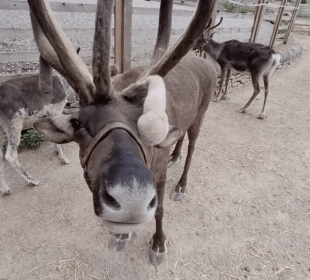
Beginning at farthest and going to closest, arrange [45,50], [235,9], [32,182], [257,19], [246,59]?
[235,9]
[257,19]
[246,59]
[32,182]
[45,50]

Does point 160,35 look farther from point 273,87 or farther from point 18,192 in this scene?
point 273,87

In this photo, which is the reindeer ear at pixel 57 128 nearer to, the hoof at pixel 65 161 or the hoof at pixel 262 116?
the hoof at pixel 65 161

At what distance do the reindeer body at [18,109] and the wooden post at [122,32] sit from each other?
5.80 ft

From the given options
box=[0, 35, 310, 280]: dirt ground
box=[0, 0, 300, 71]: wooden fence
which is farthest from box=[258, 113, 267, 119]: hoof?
box=[0, 0, 300, 71]: wooden fence

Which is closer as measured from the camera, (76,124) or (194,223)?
(76,124)

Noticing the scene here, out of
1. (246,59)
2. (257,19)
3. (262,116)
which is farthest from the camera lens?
(257,19)

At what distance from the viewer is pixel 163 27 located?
6.69 ft

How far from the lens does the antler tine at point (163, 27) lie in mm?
1940

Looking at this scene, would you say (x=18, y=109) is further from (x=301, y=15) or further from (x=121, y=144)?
(x=301, y=15)

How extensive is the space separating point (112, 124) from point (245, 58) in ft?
19.5

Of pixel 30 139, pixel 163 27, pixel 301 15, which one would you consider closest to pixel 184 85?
pixel 163 27

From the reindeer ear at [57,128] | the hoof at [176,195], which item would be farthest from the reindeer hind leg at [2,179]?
the hoof at [176,195]

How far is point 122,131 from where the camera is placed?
1353mm

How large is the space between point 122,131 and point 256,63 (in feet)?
18.9
